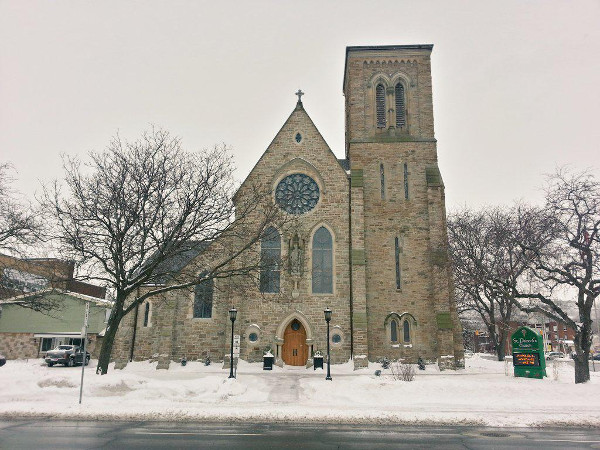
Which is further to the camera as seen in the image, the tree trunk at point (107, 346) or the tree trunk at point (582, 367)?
the tree trunk at point (582, 367)

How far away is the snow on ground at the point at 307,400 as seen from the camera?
1180 centimetres

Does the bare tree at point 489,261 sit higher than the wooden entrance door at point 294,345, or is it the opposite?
the bare tree at point 489,261

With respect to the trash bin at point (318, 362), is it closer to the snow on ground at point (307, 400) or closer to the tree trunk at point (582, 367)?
the snow on ground at point (307, 400)

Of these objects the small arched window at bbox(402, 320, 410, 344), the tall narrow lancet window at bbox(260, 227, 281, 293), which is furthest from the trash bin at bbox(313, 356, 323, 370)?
the small arched window at bbox(402, 320, 410, 344)

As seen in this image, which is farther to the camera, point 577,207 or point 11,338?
point 11,338

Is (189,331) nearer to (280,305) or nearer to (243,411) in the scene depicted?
(280,305)

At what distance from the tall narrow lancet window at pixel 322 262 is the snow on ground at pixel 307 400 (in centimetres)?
811

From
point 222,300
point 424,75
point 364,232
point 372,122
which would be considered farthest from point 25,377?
point 424,75

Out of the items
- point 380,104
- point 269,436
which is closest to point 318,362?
point 269,436

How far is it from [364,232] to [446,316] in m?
6.73

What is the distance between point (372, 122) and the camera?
30656mm

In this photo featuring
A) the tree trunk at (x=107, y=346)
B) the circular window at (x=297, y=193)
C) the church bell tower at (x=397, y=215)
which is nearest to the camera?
the tree trunk at (x=107, y=346)

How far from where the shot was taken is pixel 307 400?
49.5 feet

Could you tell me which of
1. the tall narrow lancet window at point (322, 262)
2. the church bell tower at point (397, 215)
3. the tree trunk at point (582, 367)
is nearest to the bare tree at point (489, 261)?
the church bell tower at point (397, 215)
